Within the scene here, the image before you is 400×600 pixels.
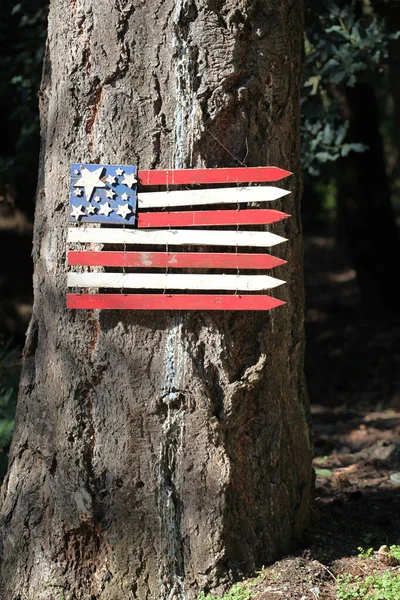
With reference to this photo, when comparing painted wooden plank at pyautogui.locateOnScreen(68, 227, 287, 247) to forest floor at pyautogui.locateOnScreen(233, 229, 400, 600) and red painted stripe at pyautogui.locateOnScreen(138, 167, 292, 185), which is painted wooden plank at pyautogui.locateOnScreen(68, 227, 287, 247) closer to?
red painted stripe at pyautogui.locateOnScreen(138, 167, 292, 185)

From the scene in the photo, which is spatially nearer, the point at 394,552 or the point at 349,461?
the point at 394,552

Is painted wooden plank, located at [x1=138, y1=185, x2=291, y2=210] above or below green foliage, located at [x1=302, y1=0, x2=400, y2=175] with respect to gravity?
below

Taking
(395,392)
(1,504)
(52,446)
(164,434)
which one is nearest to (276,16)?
(164,434)

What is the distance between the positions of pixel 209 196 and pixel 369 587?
1671 millimetres

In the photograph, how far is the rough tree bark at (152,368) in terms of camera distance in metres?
3.06

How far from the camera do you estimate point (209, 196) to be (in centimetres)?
306

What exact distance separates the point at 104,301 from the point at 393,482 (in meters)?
2.23

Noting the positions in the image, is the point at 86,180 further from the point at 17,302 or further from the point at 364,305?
the point at 364,305

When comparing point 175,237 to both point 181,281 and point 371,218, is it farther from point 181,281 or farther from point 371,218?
point 371,218

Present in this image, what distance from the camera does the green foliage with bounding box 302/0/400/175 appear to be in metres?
5.58

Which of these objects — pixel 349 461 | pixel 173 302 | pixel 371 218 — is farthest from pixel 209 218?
pixel 371 218

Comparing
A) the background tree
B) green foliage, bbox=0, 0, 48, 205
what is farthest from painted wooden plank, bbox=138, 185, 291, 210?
green foliage, bbox=0, 0, 48, 205

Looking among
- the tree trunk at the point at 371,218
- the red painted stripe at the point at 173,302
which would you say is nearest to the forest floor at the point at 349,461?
the tree trunk at the point at 371,218

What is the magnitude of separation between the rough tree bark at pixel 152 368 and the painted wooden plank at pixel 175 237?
17cm
